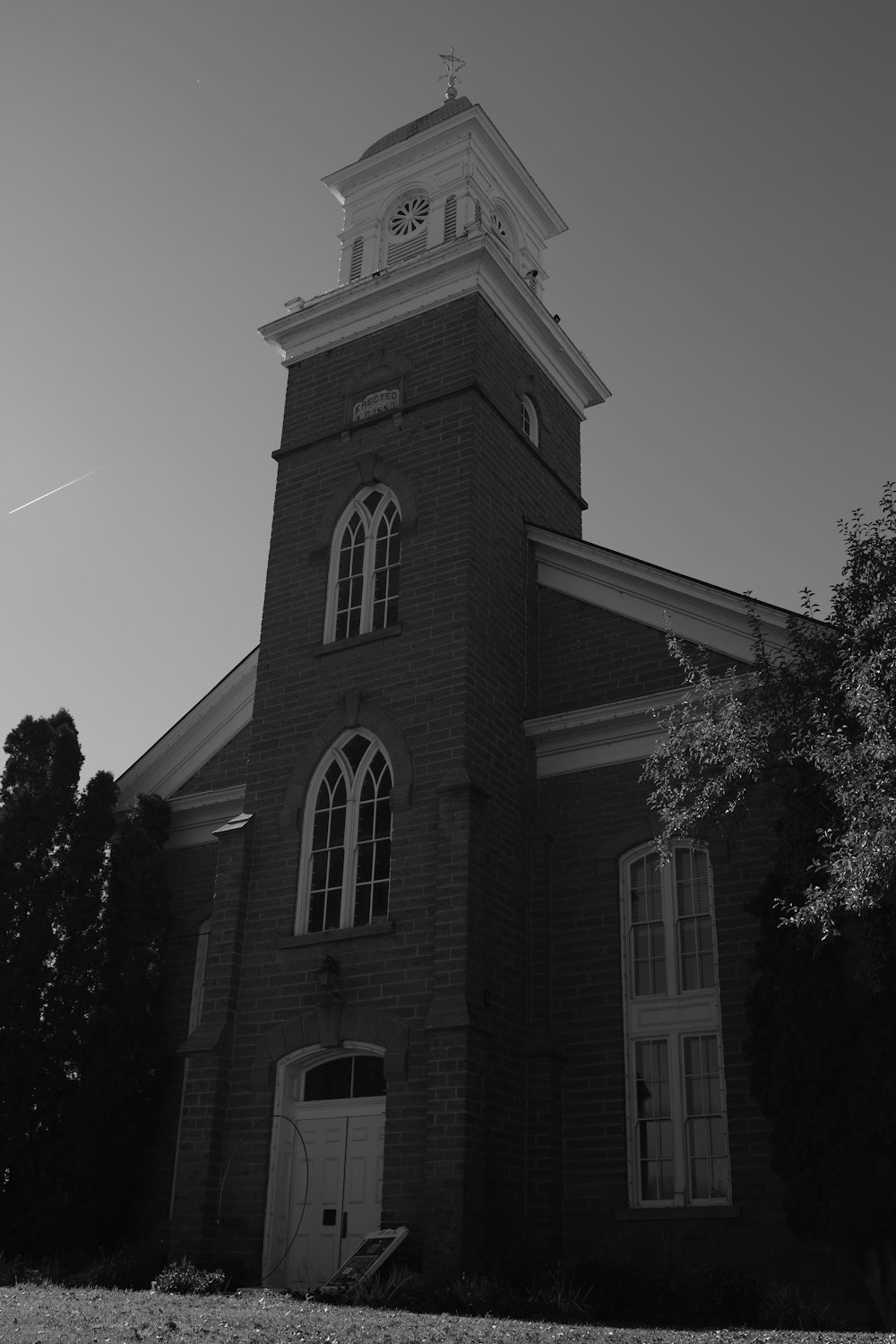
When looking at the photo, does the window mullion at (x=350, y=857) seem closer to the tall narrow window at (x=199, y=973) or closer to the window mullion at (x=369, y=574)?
the window mullion at (x=369, y=574)

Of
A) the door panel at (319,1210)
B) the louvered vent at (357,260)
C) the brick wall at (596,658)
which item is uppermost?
the louvered vent at (357,260)

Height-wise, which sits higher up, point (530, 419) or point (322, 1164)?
point (530, 419)

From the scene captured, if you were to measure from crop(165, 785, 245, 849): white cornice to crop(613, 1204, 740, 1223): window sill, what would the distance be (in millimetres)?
8681

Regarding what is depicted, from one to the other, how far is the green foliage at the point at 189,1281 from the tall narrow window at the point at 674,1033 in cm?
484

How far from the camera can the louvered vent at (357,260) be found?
2256cm

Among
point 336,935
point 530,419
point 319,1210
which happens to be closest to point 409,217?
point 530,419

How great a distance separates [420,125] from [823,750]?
15.8m

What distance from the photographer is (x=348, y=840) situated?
58.3 ft

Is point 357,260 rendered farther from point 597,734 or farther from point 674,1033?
point 674,1033

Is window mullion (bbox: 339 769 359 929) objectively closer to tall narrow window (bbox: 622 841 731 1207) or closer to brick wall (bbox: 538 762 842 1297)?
brick wall (bbox: 538 762 842 1297)

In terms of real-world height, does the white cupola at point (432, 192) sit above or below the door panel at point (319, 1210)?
above

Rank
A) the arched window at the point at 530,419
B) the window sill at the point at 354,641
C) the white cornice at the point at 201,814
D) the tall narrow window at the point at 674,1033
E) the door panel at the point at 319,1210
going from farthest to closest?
1. the arched window at the point at 530,419
2. the white cornice at the point at 201,814
3. the window sill at the point at 354,641
4. the door panel at the point at 319,1210
5. the tall narrow window at the point at 674,1033

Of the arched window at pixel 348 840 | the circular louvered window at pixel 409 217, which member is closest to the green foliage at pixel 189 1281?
the arched window at pixel 348 840

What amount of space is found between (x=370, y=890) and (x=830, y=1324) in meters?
7.49
